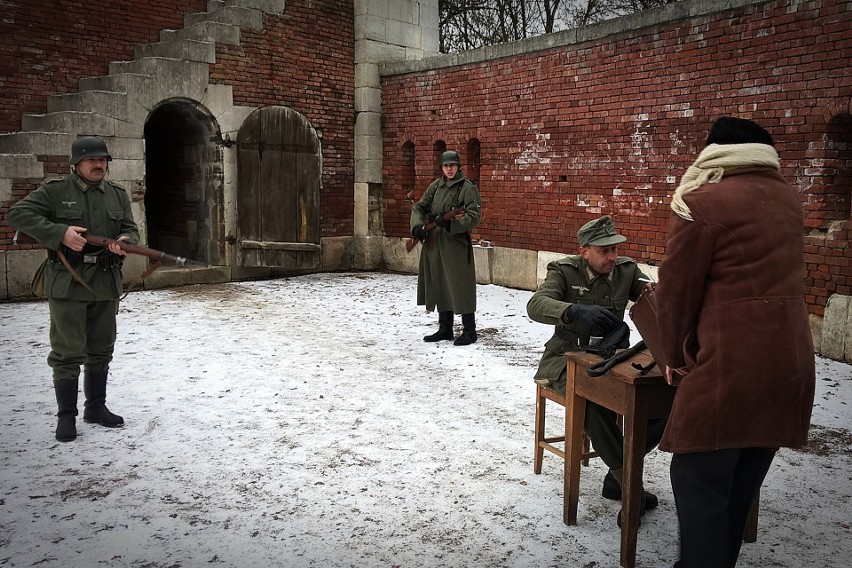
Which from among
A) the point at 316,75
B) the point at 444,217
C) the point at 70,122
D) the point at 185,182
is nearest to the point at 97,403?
the point at 444,217

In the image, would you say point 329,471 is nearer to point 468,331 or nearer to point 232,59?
point 468,331

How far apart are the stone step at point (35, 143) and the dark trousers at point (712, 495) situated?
921cm

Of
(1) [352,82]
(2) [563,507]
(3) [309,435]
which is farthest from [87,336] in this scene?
(1) [352,82]

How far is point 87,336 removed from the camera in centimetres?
502

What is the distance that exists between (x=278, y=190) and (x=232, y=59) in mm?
2036

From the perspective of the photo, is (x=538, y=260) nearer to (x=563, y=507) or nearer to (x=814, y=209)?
(x=814, y=209)

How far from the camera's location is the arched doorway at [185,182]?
11445mm

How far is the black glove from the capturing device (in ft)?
11.7

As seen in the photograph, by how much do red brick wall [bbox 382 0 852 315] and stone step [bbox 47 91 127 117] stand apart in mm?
Result: 4596

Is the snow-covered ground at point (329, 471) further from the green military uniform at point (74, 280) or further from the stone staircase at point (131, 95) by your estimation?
the stone staircase at point (131, 95)

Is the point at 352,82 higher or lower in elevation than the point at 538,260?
higher

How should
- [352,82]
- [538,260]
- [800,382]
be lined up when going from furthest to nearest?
[352,82] → [538,260] → [800,382]

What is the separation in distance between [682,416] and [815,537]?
1612mm

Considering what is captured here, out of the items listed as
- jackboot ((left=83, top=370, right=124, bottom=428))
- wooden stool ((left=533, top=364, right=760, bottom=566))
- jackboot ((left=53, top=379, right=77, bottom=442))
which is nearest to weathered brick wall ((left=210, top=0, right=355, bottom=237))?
jackboot ((left=83, top=370, right=124, bottom=428))
